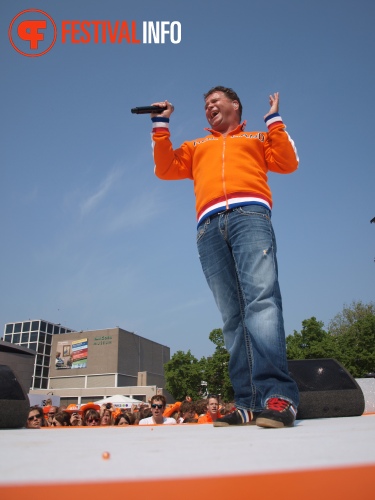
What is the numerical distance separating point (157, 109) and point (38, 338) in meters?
83.7

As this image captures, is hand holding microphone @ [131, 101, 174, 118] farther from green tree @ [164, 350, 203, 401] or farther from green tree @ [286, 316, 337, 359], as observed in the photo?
green tree @ [164, 350, 203, 401]

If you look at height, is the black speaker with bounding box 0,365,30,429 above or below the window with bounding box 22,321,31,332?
below

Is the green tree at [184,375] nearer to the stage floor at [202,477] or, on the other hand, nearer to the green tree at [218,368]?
the green tree at [218,368]

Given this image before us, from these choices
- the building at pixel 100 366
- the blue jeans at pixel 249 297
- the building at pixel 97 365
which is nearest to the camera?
the blue jeans at pixel 249 297

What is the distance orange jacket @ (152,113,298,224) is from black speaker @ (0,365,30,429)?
184 cm

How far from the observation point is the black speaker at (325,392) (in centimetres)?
276

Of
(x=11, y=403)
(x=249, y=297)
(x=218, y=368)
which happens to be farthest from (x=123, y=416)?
(x=218, y=368)

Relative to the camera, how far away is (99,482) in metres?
0.56

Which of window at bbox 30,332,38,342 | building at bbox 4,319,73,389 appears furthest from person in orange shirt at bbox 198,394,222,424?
window at bbox 30,332,38,342

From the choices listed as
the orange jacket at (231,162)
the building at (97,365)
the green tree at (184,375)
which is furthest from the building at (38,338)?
the orange jacket at (231,162)

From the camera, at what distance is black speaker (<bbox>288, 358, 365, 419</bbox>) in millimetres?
2756

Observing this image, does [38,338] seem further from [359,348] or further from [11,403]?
[11,403]

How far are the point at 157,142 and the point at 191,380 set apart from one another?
37058mm

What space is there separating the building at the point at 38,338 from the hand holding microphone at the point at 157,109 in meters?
80.6
